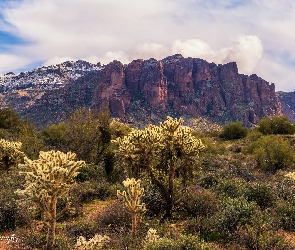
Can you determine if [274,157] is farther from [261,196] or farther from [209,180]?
[261,196]

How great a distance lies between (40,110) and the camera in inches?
7333

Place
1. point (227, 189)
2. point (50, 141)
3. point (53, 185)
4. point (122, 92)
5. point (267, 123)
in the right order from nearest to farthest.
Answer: point (53, 185)
point (227, 189)
point (50, 141)
point (267, 123)
point (122, 92)

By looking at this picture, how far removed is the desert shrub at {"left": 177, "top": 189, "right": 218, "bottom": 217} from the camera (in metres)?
11.8

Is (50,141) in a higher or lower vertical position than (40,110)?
lower

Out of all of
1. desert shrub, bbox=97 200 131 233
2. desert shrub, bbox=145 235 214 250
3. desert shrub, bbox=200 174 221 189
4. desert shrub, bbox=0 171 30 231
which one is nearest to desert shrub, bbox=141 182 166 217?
desert shrub, bbox=97 200 131 233

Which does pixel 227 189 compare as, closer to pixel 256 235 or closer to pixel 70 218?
pixel 256 235

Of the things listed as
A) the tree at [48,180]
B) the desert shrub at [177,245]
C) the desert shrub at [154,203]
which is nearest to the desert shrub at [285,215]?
the desert shrub at [154,203]

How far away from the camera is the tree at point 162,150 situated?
11016mm

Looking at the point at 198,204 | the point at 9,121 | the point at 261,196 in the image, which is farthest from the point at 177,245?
the point at 9,121

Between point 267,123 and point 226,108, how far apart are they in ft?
468

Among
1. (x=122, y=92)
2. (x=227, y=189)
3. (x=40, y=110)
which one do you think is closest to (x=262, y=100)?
(x=122, y=92)

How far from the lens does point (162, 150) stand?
11352mm

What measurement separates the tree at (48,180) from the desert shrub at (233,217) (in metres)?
5.11

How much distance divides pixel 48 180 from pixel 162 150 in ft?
16.0
